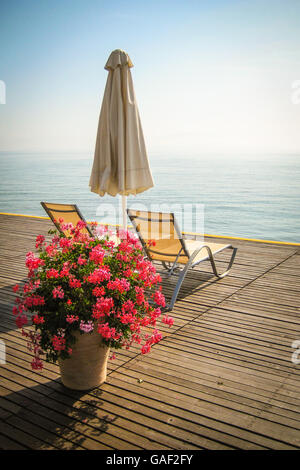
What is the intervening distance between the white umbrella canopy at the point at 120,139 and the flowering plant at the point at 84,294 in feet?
7.11

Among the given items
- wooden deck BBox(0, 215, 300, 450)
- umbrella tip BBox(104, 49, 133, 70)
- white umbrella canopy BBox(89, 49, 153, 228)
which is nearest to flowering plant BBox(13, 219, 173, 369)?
wooden deck BBox(0, 215, 300, 450)

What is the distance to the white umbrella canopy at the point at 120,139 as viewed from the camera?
4.41 meters

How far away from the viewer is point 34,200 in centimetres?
3122

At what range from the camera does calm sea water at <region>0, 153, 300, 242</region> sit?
23859 millimetres

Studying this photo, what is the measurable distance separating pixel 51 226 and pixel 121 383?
5494 mm

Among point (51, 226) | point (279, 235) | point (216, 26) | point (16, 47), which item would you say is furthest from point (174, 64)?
point (51, 226)

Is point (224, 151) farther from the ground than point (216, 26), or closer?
closer

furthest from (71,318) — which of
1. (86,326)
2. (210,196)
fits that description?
(210,196)

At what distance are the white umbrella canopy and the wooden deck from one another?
156cm

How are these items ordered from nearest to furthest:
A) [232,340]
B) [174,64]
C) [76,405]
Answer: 1. [76,405]
2. [232,340]
3. [174,64]

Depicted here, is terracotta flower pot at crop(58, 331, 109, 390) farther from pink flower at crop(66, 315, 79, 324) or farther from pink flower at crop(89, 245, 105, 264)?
pink flower at crop(89, 245, 105, 264)

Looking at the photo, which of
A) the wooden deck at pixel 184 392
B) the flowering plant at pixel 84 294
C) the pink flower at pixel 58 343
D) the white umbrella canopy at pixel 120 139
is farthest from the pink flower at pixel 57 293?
the white umbrella canopy at pixel 120 139

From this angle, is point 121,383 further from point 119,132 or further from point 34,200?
point 34,200

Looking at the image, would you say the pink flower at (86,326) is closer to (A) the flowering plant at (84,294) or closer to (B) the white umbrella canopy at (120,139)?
(A) the flowering plant at (84,294)
